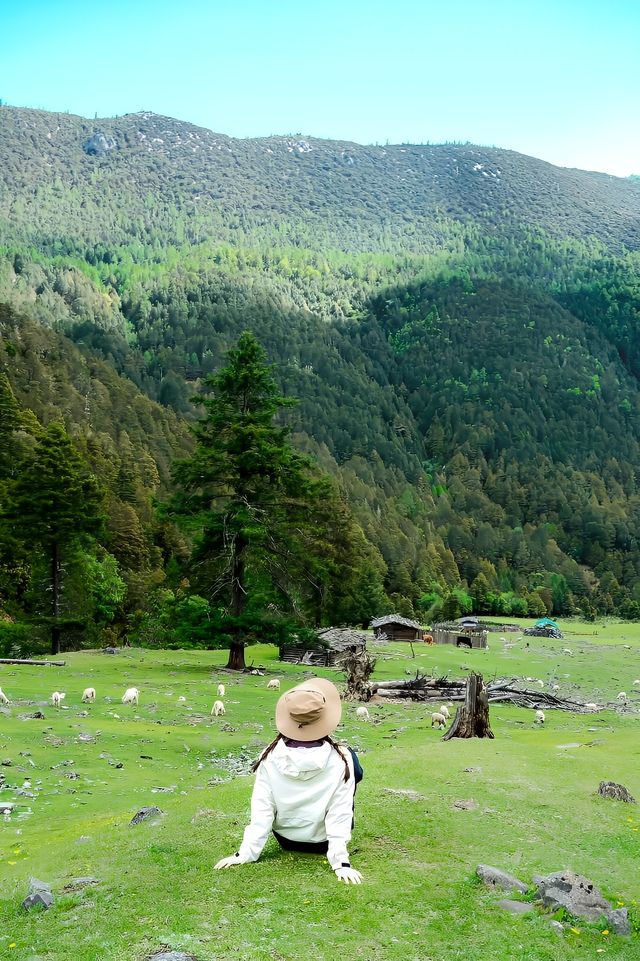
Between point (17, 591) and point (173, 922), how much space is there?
60105 mm

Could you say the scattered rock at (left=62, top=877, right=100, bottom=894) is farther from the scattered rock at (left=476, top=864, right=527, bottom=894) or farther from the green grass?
the scattered rock at (left=476, top=864, right=527, bottom=894)

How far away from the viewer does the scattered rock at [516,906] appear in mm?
8328

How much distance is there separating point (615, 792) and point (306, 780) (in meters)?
7.73

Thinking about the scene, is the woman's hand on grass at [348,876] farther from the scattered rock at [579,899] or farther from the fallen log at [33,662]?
the fallen log at [33,662]

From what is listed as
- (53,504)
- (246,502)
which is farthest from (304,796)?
(53,504)

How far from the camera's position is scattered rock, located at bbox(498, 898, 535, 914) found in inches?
328

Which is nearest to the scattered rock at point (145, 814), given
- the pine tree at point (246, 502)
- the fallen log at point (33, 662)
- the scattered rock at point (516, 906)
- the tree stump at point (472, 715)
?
the scattered rock at point (516, 906)

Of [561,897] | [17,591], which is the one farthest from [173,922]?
[17,591]

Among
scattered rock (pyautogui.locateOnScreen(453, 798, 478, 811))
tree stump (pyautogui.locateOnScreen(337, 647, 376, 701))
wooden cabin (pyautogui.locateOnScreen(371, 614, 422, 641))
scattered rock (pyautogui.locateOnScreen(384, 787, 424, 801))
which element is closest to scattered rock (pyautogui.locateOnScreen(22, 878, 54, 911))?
scattered rock (pyautogui.locateOnScreen(384, 787, 424, 801))

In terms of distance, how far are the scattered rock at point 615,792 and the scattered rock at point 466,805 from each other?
2909 millimetres

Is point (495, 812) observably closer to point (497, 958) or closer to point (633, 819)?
point (633, 819)

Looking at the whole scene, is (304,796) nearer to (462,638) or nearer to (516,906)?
(516,906)

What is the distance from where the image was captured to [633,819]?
1281cm

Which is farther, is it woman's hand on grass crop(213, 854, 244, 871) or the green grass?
woman's hand on grass crop(213, 854, 244, 871)
